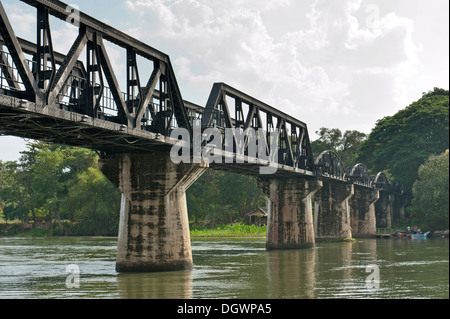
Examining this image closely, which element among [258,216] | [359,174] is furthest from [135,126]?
[258,216]

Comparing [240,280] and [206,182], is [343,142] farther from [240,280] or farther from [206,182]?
[240,280]

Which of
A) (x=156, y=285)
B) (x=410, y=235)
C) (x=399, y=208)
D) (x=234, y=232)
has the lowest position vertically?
(x=156, y=285)

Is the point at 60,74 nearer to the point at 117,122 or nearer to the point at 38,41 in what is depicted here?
the point at 38,41

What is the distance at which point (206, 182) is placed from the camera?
12406 centimetres

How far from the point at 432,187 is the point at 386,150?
31.5m

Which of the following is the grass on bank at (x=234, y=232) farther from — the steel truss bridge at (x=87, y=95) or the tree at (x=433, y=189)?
the steel truss bridge at (x=87, y=95)

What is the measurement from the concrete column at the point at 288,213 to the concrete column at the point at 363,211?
38713mm

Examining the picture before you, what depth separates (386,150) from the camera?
360 ft

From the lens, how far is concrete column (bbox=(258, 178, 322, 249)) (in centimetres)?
6082

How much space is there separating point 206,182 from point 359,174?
44.4 m

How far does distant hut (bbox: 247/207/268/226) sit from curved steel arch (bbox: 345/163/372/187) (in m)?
23.9

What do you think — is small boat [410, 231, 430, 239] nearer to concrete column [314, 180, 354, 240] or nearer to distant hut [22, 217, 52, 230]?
concrete column [314, 180, 354, 240]

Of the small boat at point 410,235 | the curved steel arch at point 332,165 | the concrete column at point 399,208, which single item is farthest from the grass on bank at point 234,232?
the concrete column at point 399,208

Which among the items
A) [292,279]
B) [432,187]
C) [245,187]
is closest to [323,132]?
[245,187]
